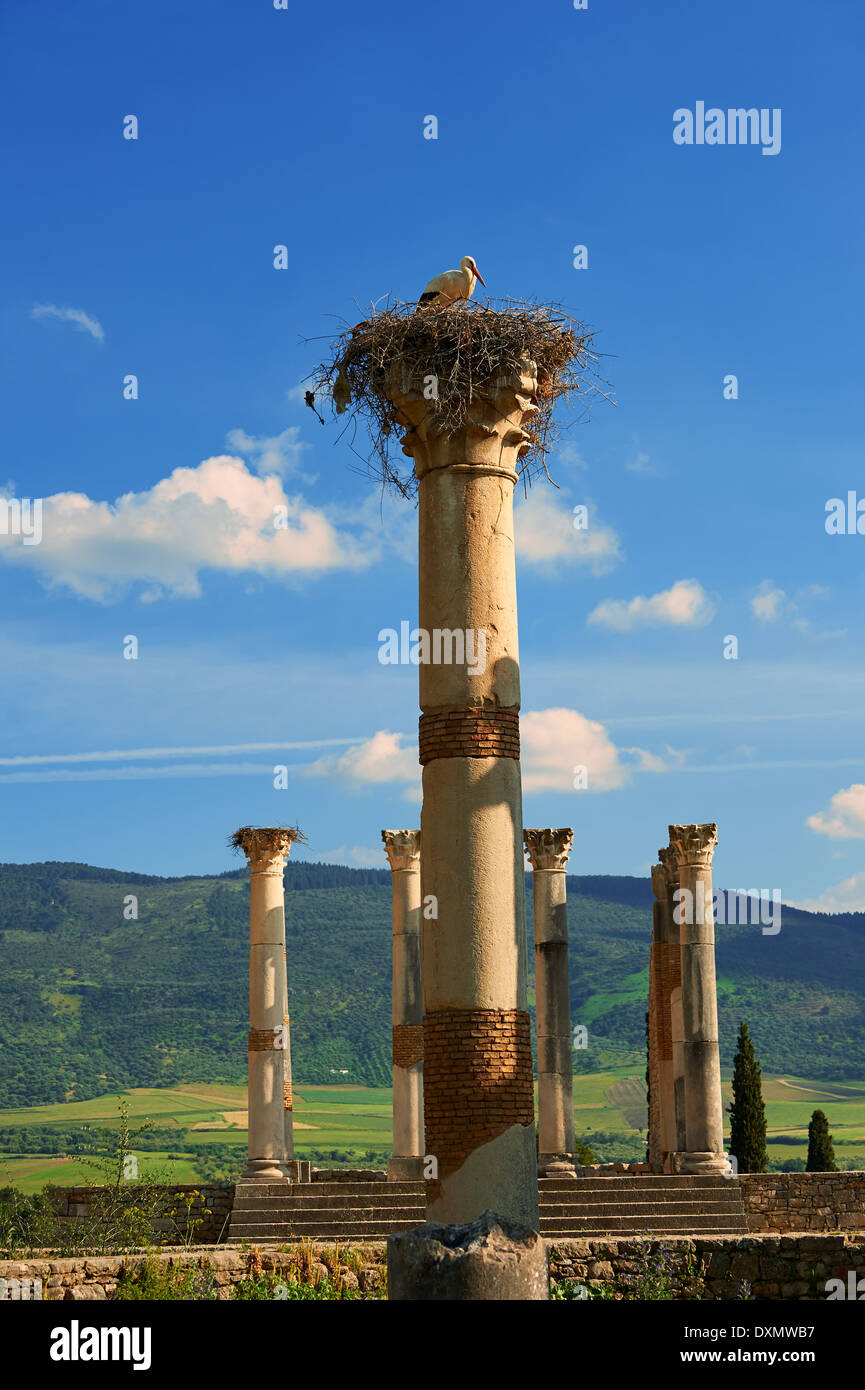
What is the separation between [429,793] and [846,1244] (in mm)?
8032

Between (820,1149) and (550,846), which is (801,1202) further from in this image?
(820,1149)

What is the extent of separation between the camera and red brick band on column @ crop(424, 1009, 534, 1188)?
44.6ft

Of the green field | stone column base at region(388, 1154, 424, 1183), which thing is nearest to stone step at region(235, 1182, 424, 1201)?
stone column base at region(388, 1154, 424, 1183)

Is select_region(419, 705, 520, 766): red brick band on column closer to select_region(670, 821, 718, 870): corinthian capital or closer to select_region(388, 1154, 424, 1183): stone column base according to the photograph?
select_region(670, 821, 718, 870): corinthian capital

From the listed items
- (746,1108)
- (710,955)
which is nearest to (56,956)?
(746,1108)

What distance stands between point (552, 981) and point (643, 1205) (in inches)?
197

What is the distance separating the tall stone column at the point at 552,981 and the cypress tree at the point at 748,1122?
1418 centimetres

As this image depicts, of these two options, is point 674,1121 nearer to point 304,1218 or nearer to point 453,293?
point 304,1218

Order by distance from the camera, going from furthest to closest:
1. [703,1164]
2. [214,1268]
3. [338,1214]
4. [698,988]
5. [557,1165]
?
[698,988] < [703,1164] < [557,1165] < [338,1214] < [214,1268]

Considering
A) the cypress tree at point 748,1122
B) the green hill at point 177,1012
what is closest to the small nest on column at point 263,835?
the cypress tree at point 748,1122

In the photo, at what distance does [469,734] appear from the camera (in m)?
14.4

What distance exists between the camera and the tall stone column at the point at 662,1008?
101ft

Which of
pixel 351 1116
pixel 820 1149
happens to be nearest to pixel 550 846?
pixel 820 1149

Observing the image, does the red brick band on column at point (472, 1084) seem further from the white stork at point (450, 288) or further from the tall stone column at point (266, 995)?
the tall stone column at point (266, 995)
